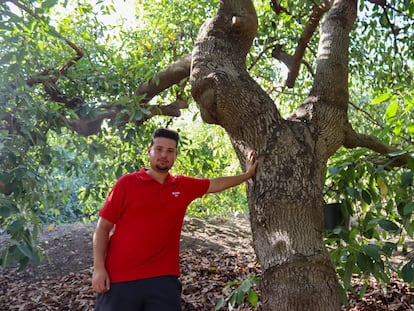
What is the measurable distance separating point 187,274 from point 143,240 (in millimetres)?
2321

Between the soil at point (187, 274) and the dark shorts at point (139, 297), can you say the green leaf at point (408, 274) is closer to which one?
the dark shorts at point (139, 297)

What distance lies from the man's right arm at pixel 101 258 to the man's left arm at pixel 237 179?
585 millimetres

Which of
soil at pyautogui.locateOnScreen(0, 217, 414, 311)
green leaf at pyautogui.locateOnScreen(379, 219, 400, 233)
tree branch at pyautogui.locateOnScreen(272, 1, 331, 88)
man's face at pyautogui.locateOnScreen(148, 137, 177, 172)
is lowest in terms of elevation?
soil at pyautogui.locateOnScreen(0, 217, 414, 311)

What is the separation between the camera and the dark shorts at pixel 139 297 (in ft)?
7.05

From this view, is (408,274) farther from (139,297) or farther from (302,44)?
(302,44)

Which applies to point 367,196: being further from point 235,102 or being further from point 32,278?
point 32,278

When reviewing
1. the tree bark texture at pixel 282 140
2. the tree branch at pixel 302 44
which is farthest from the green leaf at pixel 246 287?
the tree branch at pixel 302 44

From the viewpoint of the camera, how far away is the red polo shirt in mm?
2199

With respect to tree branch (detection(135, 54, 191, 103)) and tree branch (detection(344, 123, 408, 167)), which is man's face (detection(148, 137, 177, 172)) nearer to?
tree branch (detection(344, 123, 408, 167))

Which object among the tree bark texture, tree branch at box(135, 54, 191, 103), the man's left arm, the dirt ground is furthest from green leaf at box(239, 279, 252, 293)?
the dirt ground

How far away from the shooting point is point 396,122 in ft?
8.43

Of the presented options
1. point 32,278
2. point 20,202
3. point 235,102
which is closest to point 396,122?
point 235,102

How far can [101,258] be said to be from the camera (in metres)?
2.21

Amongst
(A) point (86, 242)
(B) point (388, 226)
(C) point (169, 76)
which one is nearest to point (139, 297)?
(B) point (388, 226)
